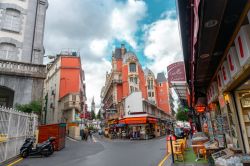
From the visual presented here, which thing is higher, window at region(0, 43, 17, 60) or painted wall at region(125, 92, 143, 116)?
window at region(0, 43, 17, 60)

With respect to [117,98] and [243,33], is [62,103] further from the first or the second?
[243,33]

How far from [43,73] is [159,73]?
6634 cm

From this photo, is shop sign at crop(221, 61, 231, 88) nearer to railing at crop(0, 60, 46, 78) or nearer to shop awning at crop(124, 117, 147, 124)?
railing at crop(0, 60, 46, 78)

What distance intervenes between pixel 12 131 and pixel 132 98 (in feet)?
86.9

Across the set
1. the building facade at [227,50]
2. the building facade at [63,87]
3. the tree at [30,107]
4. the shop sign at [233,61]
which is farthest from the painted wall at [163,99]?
the shop sign at [233,61]

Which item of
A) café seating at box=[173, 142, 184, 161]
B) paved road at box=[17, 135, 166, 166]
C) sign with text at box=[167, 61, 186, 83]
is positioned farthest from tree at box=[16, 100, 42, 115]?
café seating at box=[173, 142, 184, 161]

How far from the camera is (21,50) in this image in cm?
1689

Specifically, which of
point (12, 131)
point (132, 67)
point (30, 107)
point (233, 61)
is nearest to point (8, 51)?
point (30, 107)

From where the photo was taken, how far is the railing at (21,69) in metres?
13.7

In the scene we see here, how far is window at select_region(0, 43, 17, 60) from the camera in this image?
16058 mm

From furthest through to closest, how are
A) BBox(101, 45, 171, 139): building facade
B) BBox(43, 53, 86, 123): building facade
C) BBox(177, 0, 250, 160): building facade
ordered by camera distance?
BBox(43, 53, 86, 123): building facade
BBox(101, 45, 171, 139): building facade
BBox(177, 0, 250, 160): building facade

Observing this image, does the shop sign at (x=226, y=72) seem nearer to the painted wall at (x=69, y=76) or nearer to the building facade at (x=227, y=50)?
the building facade at (x=227, y=50)

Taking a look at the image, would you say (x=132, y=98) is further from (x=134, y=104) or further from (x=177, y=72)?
(x=177, y=72)

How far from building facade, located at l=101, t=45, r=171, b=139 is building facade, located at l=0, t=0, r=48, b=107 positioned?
19868 mm
